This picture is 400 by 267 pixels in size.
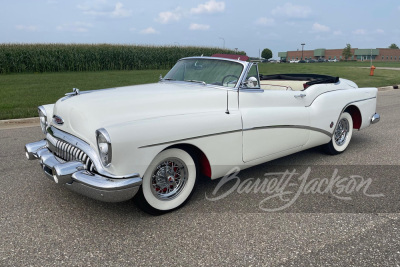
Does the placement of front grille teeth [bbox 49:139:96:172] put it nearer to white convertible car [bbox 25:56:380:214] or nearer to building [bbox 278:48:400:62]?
white convertible car [bbox 25:56:380:214]

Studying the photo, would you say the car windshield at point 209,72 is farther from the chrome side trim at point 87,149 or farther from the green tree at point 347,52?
the green tree at point 347,52

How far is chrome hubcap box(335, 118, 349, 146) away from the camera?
5.23 metres

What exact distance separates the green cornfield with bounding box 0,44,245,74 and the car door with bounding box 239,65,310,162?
2229 centimetres

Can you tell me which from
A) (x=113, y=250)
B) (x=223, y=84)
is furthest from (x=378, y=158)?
(x=113, y=250)

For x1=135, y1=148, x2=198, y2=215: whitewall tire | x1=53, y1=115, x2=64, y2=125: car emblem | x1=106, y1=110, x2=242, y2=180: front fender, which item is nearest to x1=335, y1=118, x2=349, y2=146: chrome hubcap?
x1=106, y1=110, x2=242, y2=180: front fender

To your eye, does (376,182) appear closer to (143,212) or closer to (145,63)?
(143,212)

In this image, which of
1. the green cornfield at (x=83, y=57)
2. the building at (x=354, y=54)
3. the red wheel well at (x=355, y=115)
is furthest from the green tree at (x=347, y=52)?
the red wheel well at (x=355, y=115)

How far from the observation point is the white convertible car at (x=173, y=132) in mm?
2809

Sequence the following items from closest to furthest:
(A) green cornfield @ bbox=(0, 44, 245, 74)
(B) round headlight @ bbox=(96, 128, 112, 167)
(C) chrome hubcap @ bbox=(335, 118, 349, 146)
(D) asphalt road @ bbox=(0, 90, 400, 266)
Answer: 1. (D) asphalt road @ bbox=(0, 90, 400, 266)
2. (B) round headlight @ bbox=(96, 128, 112, 167)
3. (C) chrome hubcap @ bbox=(335, 118, 349, 146)
4. (A) green cornfield @ bbox=(0, 44, 245, 74)

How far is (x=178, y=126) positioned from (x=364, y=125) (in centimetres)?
376

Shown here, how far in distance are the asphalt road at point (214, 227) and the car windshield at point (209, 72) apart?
1.22 m

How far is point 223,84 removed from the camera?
154 inches

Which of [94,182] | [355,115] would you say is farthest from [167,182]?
[355,115]
